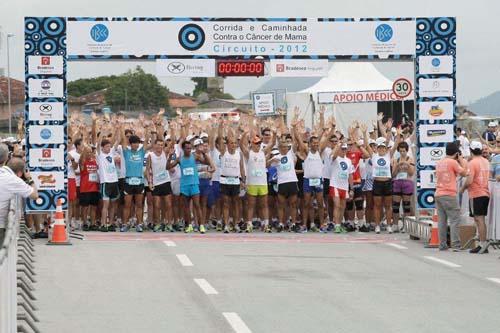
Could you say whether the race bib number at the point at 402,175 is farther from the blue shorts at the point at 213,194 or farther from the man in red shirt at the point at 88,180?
the man in red shirt at the point at 88,180

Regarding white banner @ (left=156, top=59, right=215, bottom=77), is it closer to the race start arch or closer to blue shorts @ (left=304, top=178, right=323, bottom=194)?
the race start arch

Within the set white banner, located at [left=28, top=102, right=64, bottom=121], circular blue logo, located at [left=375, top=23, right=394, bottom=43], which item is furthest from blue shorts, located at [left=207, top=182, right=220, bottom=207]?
circular blue logo, located at [left=375, top=23, right=394, bottom=43]

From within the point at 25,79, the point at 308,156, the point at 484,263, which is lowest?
the point at 484,263

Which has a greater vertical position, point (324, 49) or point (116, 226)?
point (324, 49)

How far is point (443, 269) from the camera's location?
17.6 m

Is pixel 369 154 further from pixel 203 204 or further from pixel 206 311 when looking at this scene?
pixel 206 311

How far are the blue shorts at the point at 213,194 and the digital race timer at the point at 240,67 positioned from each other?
2974mm

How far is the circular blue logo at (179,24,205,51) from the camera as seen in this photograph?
74.7ft

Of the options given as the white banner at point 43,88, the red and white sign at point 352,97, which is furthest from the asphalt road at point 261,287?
the red and white sign at point 352,97

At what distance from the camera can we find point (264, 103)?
37.6 meters

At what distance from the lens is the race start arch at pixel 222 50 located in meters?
22.0

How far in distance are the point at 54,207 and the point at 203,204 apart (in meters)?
3.74

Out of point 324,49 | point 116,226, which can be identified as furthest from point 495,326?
point 116,226

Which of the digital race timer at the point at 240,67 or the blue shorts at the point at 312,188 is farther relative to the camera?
the blue shorts at the point at 312,188
